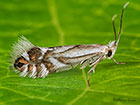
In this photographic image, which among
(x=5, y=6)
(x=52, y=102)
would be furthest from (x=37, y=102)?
(x=5, y=6)

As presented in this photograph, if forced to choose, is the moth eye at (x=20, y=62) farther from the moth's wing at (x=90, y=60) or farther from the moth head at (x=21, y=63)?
the moth's wing at (x=90, y=60)

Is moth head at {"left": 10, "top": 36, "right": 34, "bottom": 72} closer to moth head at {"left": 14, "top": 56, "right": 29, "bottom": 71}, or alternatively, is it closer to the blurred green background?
moth head at {"left": 14, "top": 56, "right": 29, "bottom": 71}

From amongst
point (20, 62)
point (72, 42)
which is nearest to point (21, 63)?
point (20, 62)

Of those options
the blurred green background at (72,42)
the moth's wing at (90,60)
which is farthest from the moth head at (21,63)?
the moth's wing at (90,60)

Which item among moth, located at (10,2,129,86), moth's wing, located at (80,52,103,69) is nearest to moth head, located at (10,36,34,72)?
moth, located at (10,2,129,86)

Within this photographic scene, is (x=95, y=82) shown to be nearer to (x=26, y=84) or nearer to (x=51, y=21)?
(x=26, y=84)
